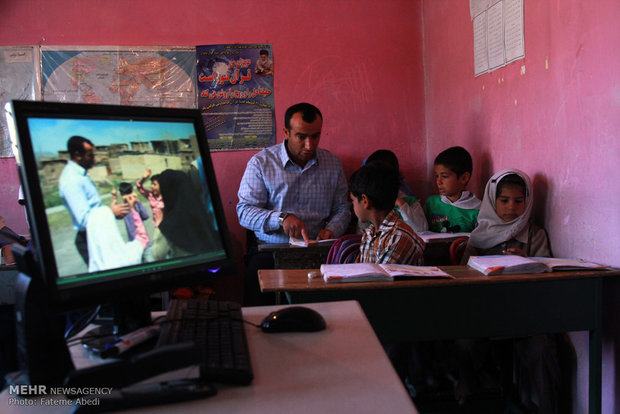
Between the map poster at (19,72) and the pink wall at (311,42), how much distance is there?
0.08m

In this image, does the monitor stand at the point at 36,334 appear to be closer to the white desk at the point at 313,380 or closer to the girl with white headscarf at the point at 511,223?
the white desk at the point at 313,380

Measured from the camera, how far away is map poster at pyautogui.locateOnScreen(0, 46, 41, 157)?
353 centimetres

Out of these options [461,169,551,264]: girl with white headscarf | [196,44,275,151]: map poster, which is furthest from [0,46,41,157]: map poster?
[461,169,551,264]: girl with white headscarf

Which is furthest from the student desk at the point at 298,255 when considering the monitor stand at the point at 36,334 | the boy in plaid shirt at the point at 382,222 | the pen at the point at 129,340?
the monitor stand at the point at 36,334

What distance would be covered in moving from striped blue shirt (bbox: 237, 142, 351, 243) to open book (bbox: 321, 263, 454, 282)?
141cm

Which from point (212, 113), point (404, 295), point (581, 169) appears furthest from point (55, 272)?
point (212, 113)

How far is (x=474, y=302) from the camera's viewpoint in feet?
5.82

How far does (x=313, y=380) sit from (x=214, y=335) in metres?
0.21

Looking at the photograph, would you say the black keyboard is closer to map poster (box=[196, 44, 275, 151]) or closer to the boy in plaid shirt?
the boy in plaid shirt

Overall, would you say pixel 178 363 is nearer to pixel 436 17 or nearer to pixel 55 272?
pixel 55 272

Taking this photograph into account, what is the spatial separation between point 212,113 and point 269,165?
665mm

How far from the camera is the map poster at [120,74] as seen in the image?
3551mm

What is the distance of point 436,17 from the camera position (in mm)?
3494

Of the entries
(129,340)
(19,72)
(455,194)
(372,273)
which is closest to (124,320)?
(129,340)
